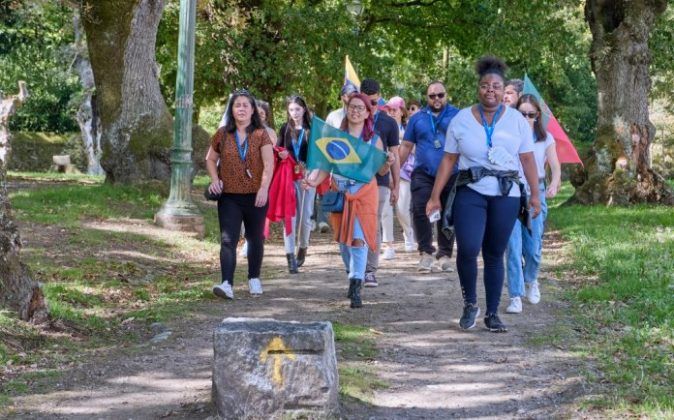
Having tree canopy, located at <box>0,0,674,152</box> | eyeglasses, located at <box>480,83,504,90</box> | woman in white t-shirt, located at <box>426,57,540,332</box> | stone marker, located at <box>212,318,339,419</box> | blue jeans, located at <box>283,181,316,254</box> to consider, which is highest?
tree canopy, located at <box>0,0,674,152</box>

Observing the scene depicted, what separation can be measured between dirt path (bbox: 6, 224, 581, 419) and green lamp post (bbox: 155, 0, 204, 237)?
4.24 m

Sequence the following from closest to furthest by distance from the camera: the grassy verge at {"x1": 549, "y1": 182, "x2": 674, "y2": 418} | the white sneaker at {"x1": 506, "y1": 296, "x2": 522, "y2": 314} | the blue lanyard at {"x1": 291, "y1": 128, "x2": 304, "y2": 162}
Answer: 1. the grassy verge at {"x1": 549, "y1": 182, "x2": 674, "y2": 418}
2. the white sneaker at {"x1": 506, "y1": 296, "x2": 522, "y2": 314}
3. the blue lanyard at {"x1": 291, "y1": 128, "x2": 304, "y2": 162}

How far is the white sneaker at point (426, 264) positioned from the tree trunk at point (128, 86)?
6573 millimetres

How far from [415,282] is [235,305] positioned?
2.22 metres

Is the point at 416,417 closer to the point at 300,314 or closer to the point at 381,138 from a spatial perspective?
the point at 300,314

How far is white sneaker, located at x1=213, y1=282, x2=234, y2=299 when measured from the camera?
932cm

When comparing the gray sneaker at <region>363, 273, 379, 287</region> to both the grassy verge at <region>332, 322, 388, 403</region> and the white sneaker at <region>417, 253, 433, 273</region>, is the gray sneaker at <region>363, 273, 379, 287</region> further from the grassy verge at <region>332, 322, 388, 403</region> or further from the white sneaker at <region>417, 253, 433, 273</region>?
the grassy verge at <region>332, 322, 388, 403</region>

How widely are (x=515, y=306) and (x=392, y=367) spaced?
2.31 metres

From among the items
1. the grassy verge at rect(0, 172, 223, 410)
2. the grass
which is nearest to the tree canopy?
the grass

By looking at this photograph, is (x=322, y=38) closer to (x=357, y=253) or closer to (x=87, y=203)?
(x=87, y=203)

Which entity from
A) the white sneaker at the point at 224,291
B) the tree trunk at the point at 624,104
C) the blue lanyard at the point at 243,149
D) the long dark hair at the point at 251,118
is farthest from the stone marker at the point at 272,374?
the tree trunk at the point at 624,104

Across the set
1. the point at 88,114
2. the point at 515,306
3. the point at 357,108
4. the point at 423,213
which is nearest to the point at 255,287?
the point at 357,108

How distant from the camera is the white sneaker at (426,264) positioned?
11.4 metres

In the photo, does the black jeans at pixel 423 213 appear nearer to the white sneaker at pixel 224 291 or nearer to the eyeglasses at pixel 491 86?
the white sneaker at pixel 224 291
